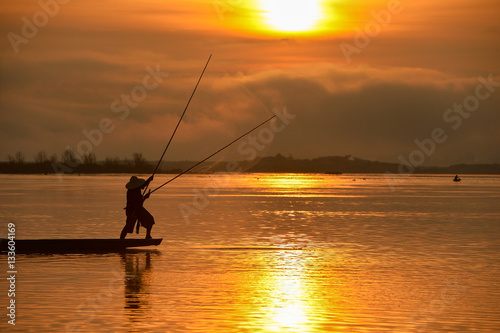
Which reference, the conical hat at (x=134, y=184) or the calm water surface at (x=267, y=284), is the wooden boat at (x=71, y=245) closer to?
the calm water surface at (x=267, y=284)

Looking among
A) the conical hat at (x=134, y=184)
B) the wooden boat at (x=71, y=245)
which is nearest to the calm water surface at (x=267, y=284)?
the wooden boat at (x=71, y=245)

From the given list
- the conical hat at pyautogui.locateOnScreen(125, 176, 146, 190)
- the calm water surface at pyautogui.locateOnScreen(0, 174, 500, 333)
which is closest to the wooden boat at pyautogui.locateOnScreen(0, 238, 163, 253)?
the calm water surface at pyautogui.locateOnScreen(0, 174, 500, 333)

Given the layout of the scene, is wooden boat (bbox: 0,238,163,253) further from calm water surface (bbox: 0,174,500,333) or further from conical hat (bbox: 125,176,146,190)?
conical hat (bbox: 125,176,146,190)

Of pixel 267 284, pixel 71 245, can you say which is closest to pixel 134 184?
pixel 71 245

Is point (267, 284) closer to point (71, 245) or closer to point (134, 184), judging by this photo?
point (134, 184)

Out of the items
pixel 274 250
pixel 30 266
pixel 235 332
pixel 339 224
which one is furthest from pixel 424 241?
pixel 235 332

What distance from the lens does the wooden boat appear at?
864 inches

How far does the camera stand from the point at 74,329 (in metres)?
12.1

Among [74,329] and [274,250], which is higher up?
[274,250]

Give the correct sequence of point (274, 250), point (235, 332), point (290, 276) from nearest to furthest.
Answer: point (235, 332)
point (290, 276)
point (274, 250)

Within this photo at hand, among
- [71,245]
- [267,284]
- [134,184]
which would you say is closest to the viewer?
[267,284]

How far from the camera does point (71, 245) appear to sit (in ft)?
73.3

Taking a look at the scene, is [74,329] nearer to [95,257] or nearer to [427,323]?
[427,323]

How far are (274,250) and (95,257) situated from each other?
5562 mm
